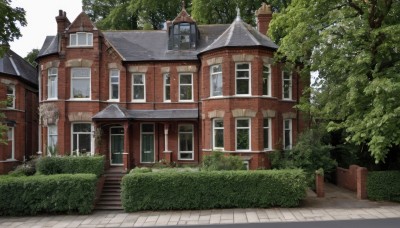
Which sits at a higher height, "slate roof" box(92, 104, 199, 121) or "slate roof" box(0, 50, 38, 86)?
"slate roof" box(0, 50, 38, 86)

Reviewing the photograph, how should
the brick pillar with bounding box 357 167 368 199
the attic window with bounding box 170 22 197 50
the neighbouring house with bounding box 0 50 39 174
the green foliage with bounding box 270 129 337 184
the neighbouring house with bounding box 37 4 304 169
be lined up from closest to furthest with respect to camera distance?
the brick pillar with bounding box 357 167 368 199, the green foliage with bounding box 270 129 337 184, the neighbouring house with bounding box 37 4 304 169, the neighbouring house with bounding box 0 50 39 174, the attic window with bounding box 170 22 197 50

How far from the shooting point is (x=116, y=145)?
2481cm

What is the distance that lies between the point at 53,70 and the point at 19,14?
33.1ft

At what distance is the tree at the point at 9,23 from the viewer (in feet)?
47.2

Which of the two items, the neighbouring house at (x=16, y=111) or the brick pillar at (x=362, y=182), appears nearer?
the brick pillar at (x=362, y=182)

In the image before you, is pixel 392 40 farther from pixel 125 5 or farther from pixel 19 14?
pixel 125 5

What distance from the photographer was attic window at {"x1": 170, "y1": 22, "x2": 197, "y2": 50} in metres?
25.7

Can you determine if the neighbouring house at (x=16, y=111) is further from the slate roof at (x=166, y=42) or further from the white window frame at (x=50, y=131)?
the slate roof at (x=166, y=42)

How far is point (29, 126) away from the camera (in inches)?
1117

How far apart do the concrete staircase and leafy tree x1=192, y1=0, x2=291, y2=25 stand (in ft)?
56.9

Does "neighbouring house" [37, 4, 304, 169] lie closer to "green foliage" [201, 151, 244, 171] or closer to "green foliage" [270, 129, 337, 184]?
"green foliage" [270, 129, 337, 184]

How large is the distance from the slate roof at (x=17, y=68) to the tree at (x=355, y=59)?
17498mm

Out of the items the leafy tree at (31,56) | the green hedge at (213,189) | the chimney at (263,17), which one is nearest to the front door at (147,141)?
the green hedge at (213,189)

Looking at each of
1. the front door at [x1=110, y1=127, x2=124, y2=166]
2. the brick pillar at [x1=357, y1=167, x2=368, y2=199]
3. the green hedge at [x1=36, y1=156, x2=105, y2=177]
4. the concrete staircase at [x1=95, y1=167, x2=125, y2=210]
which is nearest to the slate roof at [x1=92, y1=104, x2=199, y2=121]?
the front door at [x1=110, y1=127, x2=124, y2=166]
